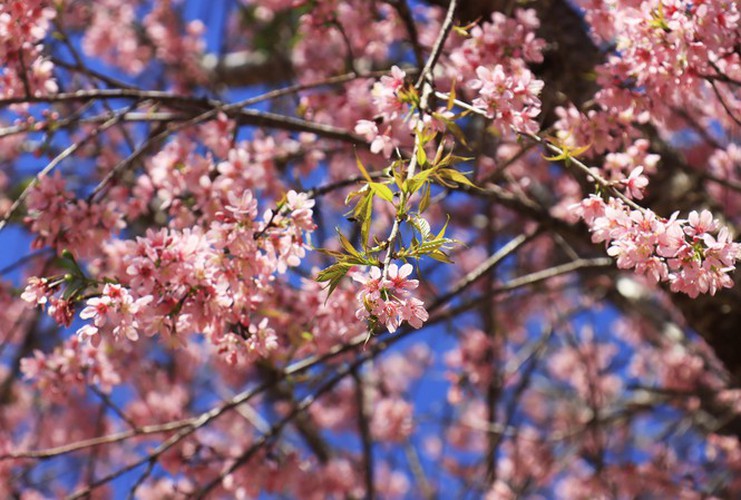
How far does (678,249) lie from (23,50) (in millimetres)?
1918

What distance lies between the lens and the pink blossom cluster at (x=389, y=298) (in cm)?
139

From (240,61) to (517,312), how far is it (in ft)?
8.65

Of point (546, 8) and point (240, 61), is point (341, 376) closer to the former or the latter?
point (546, 8)

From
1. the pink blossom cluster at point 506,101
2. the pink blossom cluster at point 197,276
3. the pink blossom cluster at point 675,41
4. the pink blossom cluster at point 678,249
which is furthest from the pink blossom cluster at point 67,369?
the pink blossom cluster at point 675,41

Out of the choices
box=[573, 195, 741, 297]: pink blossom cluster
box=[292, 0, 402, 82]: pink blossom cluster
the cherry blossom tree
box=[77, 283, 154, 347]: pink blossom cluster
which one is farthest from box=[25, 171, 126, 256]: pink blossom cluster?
box=[573, 195, 741, 297]: pink blossom cluster

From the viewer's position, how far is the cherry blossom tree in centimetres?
171

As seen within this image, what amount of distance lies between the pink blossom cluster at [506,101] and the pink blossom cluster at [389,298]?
528 mm

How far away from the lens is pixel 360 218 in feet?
4.90

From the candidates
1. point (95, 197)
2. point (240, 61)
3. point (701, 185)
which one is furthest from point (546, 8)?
point (240, 61)

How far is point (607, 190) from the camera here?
1.75 metres

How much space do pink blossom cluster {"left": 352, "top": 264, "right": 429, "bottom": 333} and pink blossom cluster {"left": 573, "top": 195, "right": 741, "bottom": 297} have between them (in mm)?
455

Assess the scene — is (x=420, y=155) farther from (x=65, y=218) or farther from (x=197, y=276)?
(x=65, y=218)

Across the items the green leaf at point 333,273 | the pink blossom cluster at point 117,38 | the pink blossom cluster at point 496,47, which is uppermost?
the green leaf at point 333,273

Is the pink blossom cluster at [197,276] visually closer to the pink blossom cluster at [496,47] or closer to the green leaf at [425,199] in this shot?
the green leaf at [425,199]
